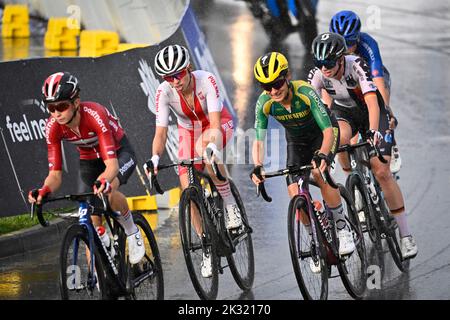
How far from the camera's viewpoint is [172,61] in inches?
409

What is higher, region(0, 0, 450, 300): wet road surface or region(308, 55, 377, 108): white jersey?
region(308, 55, 377, 108): white jersey

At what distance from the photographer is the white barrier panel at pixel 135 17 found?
20538 millimetres

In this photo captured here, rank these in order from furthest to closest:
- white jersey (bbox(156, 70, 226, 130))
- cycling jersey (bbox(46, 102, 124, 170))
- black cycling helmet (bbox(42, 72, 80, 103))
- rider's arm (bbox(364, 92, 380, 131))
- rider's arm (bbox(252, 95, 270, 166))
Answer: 1. rider's arm (bbox(364, 92, 380, 131))
2. white jersey (bbox(156, 70, 226, 130))
3. rider's arm (bbox(252, 95, 270, 166))
4. cycling jersey (bbox(46, 102, 124, 170))
5. black cycling helmet (bbox(42, 72, 80, 103))

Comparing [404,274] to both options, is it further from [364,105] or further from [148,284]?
[148,284]

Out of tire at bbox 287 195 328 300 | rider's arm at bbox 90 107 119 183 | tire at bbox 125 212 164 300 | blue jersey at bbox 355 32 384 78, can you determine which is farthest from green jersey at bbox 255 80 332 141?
blue jersey at bbox 355 32 384 78

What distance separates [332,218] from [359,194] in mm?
881

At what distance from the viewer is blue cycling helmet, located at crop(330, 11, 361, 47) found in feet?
40.2

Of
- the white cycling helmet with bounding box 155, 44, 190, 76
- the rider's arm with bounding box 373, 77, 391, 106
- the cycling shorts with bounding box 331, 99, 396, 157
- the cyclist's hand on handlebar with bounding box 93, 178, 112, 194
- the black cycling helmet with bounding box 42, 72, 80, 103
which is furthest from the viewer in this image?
the rider's arm with bounding box 373, 77, 391, 106

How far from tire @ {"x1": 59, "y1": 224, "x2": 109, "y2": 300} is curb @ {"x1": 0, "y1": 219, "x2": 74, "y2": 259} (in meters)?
3.04

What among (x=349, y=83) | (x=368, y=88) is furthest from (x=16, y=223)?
(x=368, y=88)

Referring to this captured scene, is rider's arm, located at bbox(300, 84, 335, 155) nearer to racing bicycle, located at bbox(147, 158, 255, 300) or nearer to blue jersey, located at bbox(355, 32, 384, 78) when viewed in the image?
racing bicycle, located at bbox(147, 158, 255, 300)

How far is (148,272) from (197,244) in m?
0.49
